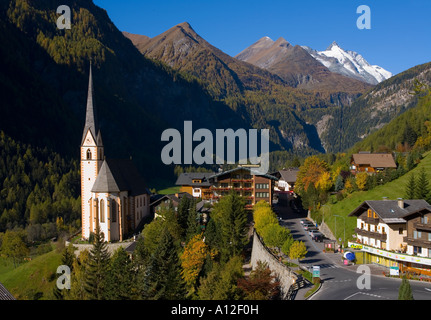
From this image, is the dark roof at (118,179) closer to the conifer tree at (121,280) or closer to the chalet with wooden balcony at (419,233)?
the conifer tree at (121,280)

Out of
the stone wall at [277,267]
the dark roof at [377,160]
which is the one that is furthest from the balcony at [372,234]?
the dark roof at [377,160]

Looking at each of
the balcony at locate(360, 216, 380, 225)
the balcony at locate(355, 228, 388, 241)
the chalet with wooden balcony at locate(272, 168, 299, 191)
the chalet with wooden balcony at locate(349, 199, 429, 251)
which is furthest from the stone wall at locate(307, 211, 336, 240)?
the chalet with wooden balcony at locate(272, 168, 299, 191)

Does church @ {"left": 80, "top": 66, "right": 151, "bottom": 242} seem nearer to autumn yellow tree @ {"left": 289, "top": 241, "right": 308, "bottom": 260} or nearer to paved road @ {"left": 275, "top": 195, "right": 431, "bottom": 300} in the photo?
paved road @ {"left": 275, "top": 195, "right": 431, "bottom": 300}

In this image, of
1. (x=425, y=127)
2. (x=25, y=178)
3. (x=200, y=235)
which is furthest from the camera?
(x=25, y=178)
